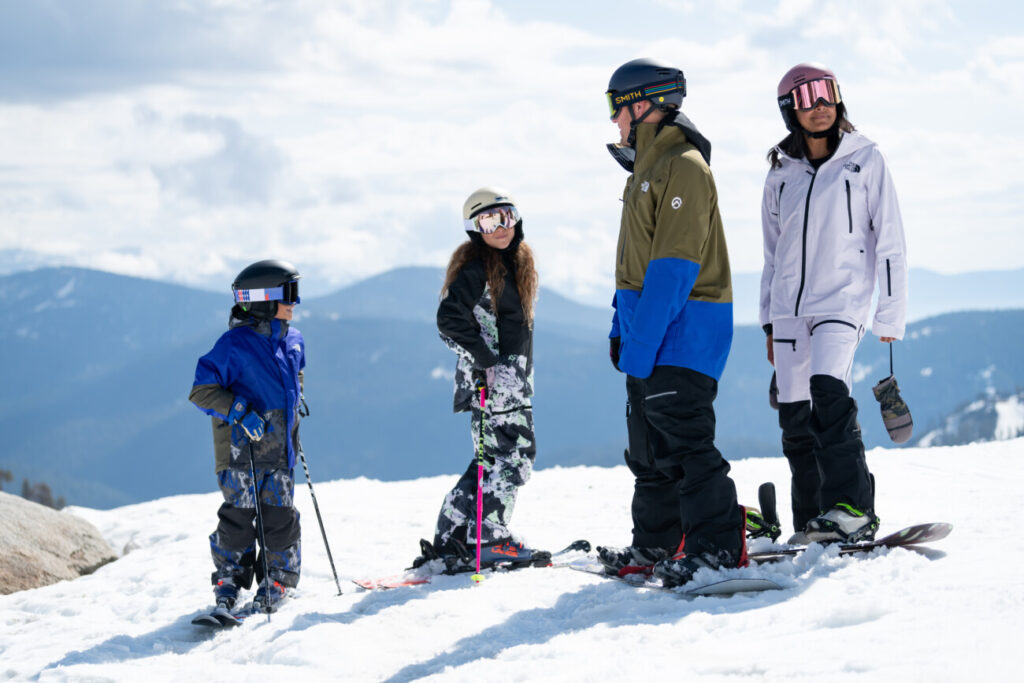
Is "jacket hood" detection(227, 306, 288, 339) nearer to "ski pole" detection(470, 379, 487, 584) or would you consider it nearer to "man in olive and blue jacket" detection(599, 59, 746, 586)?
"ski pole" detection(470, 379, 487, 584)

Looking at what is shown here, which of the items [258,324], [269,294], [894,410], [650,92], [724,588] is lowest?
[724,588]

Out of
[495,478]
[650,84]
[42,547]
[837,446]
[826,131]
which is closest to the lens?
[650,84]

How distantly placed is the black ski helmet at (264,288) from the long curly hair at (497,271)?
1.16 m

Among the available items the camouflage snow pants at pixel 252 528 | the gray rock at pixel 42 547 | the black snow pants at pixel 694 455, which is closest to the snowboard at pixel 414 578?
the camouflage snow pants at pixel 252 528

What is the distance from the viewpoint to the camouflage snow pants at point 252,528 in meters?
6.31

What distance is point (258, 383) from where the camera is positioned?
6340mm

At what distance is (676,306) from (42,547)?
7.54m

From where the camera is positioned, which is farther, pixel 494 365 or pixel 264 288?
pixel 264 288

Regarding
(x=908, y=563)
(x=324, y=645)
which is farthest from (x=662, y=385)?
(x=324, y=645)

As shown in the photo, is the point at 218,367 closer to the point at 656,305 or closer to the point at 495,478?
the point at 495,478

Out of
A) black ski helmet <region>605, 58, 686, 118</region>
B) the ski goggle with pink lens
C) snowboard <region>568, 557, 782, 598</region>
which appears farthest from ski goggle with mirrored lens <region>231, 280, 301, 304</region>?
snowboard <region>568, 557, 782, 598</region>

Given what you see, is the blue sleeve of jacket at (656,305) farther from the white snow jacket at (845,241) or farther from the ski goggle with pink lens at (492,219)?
the ski goggle with pink lens at (492,219)

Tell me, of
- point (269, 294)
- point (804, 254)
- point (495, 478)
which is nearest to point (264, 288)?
point (269, 294)

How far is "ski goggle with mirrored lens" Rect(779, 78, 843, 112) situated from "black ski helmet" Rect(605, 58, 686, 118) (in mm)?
750
